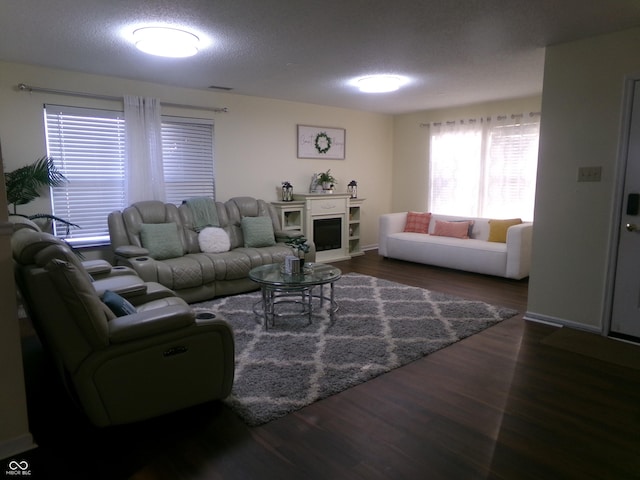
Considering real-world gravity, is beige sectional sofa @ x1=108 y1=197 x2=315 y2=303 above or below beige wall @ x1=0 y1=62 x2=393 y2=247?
below

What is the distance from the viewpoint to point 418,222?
6.59 meters

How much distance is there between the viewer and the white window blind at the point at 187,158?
5023 mm

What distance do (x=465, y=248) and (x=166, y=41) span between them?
166 inches

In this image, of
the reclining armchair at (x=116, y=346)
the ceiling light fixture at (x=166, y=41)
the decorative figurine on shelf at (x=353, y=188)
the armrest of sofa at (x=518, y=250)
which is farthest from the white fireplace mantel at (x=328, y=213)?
the reclining armchair at (x=116, y=346)

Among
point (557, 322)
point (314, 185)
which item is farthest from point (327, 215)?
point (557, 322)

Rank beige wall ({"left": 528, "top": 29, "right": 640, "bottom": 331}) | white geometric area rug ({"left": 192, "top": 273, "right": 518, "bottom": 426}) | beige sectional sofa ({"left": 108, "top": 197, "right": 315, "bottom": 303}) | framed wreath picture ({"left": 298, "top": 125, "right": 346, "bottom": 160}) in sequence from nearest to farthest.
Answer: white geometric area rug ({"left": 192, "top": 273, "right": 518, "bottom": 426}), beige wall ({"left": 528, "top": 29, "right": 640, "bottom": 331}), beige sectional sofa ({"left": 108, "top": 197, "right": 315, "bottom": 303}), framed wreath picture ({"left": 298, "top": 125, "right": 346, "bottom": 160})

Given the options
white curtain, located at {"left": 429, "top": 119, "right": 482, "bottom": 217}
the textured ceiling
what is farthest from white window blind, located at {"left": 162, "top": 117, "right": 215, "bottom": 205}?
white curtain, located at {"left": 429, "top": 119, "right": 482, "bottom": 217}

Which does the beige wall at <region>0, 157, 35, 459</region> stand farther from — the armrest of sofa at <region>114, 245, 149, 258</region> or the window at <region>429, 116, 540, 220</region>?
the window at <region>429, 116, 540, 220</region>

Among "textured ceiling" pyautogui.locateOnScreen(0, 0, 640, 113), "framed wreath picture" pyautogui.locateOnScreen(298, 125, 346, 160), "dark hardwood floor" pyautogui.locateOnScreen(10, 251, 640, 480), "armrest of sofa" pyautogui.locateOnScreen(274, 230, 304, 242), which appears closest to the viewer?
"dark hardwood floor" pyautogui.locateOnScreen(10, 251, 640, 480)

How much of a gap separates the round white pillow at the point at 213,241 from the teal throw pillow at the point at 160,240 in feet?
0.94

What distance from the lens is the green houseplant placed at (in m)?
3.72

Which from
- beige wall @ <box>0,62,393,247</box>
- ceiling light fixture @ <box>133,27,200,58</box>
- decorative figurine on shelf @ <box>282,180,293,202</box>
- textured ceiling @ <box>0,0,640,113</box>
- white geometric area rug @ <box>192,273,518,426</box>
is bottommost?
white geometric area rug @ <box>192,273,518,426</box>

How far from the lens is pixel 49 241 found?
219 cm

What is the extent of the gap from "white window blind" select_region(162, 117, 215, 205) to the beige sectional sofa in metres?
0.34
